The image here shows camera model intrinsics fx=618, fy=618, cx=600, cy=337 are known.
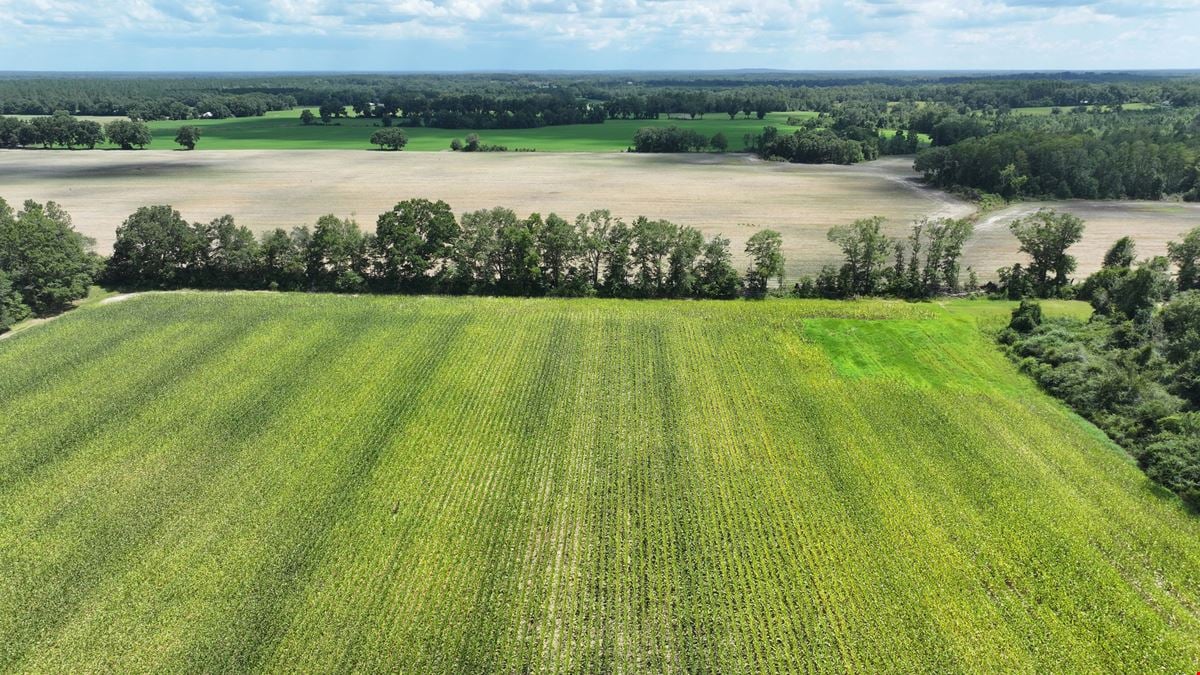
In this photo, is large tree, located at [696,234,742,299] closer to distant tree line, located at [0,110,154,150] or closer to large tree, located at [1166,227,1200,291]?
large tree, located at [1166,227,1200,291]

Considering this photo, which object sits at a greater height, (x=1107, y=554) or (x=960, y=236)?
(x=960, y=236)

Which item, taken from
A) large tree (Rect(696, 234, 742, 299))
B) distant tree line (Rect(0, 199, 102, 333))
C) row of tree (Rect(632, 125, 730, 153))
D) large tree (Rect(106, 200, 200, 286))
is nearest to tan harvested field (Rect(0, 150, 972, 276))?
row of tree (Rect(632, 125, 730, 153))

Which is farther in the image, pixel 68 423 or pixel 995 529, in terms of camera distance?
pixel 68 423

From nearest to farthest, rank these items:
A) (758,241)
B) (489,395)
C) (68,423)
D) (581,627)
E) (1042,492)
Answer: (581,627)
(1042,492)
(68,423)
(489,395)
(758,241)

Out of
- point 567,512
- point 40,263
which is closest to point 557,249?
point 567,512

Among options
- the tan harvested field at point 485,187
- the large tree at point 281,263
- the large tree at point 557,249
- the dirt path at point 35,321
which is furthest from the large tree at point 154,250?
the large tree at point 557,249

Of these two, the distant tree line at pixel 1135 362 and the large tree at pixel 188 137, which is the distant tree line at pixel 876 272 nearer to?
the distant tree line at pixel 1135 362

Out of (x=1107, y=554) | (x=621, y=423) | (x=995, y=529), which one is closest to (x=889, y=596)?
(x=995, y=529)

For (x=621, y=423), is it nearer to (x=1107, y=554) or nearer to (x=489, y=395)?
(x=489, y=395)
